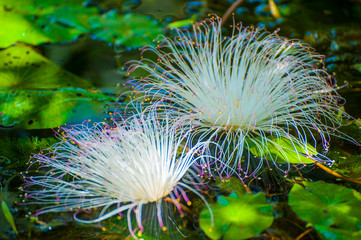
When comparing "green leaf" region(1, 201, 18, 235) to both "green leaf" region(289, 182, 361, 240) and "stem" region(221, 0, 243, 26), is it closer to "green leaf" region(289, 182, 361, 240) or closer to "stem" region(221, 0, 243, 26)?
"green leaf" region(289, 182, 361, 240)

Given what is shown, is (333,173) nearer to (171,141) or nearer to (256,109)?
(256,109)

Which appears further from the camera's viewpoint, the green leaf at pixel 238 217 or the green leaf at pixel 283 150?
the green leaf at pixel 283 150

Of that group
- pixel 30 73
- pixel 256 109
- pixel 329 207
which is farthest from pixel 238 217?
pixel 30 73

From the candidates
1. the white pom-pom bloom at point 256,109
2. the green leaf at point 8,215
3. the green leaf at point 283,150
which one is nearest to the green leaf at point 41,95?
the white pom-pom bloom at point 256,109

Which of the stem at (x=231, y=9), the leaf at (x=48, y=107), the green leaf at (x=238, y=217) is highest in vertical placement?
the stem at (x=231, y=9)

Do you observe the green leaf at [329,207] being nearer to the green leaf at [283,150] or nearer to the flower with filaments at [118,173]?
the green leaf at [283,150]

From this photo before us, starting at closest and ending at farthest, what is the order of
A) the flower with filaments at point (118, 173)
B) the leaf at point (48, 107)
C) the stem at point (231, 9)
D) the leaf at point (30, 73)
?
1. the flower with filaments at point (118, 173)
2. the leaf at point (48, 107)
3. the leaf at point (30, 73)
4. the stem at point (231, 9)

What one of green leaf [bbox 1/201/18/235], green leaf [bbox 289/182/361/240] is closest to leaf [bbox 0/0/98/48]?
green leaf [bbox 1/201/18/235]
